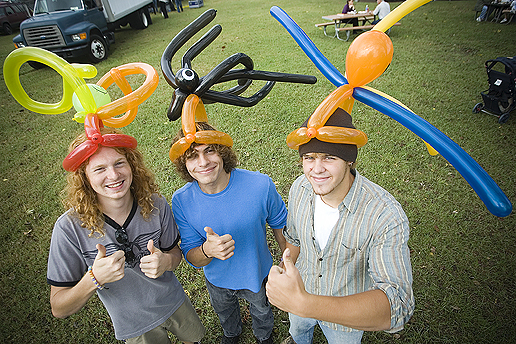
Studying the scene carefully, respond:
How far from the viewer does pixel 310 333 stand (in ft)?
7.79

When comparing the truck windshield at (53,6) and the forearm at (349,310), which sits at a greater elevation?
the truck windshield at (53,6)

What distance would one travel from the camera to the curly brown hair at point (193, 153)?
1.87 meters

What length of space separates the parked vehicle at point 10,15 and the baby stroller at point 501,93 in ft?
77.5

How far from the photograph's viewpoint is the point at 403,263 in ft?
4.77

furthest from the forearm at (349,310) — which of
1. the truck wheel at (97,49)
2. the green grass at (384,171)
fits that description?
the truck wheel at (97,49)

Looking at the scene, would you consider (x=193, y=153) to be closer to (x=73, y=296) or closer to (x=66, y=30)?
(x=73, y=296)

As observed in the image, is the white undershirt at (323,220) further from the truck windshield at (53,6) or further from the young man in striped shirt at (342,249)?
Result: the truck windshield at (53,6)

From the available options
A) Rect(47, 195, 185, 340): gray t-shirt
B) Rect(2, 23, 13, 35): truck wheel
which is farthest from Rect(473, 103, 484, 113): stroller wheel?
Rect(2, 23, 13, 35): truck wheel

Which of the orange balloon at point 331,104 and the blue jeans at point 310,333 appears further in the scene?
the blue jeans at point 310,333

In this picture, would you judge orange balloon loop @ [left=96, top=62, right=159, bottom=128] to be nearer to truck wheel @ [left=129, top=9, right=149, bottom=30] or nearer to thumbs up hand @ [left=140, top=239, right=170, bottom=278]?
thumbs up hand @ [left=140, top=239, right=170, bottom=278]

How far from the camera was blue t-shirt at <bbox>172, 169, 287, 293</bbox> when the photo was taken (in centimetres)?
206

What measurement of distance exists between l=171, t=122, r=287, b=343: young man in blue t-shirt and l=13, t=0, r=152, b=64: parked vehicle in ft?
31.9

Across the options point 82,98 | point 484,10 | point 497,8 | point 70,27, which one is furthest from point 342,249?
point 497,8

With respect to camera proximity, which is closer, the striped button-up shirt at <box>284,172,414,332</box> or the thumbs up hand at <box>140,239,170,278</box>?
the striped button-up shirt at <box>284,172,414,332</box>
